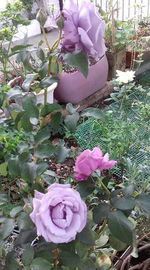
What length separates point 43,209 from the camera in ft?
2.23

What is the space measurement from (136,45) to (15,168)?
2796 millimetres

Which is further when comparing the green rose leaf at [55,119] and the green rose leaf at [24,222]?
the green rose leaf at [55,119]

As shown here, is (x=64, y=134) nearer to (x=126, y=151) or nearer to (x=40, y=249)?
(x=126, y=151)

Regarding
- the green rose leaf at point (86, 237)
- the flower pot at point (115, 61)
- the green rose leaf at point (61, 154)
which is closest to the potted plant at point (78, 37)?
the green rose leaf at point (61, 154)

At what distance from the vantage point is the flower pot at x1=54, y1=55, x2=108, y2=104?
2.98 metres

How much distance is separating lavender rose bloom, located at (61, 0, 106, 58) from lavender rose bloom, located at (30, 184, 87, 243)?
32 cm

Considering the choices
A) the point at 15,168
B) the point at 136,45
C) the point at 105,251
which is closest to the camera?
the point at 15,168

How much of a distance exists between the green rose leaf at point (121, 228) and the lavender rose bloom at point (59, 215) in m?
0.10

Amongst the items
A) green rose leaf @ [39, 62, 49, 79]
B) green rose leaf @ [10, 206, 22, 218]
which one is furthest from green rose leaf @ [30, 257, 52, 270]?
green rose leaf @ [39, 62, 49, 79]

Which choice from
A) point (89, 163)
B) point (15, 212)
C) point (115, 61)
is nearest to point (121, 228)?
point (89, 163)

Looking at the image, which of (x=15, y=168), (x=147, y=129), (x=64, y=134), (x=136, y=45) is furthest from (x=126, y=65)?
(x=15, y=168)

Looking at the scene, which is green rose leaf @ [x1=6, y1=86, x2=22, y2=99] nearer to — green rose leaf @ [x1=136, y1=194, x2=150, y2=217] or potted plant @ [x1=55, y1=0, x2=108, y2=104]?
potted plant @ [x1=55, y1=0, x2=108, y2=104]

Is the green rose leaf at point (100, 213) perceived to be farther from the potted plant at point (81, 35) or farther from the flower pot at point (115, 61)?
the flower pot at point (115, 61)

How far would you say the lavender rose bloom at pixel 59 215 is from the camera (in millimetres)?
680
